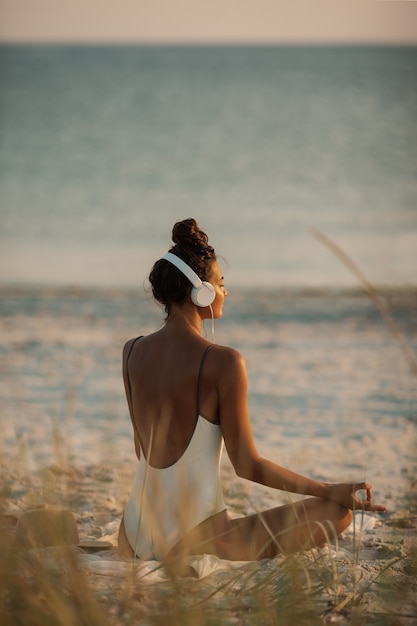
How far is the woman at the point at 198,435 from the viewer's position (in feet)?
8.54

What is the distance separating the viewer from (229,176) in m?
22.6

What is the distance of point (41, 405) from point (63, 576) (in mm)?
5016

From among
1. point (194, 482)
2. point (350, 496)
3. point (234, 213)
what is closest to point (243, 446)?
point (194, 482)

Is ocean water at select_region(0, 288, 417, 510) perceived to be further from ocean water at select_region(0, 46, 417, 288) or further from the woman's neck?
ocean water at select_region(0, 46, 417, 288)

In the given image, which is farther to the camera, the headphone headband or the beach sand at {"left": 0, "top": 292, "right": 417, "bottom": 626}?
the headphone headband

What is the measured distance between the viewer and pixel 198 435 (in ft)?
8.71

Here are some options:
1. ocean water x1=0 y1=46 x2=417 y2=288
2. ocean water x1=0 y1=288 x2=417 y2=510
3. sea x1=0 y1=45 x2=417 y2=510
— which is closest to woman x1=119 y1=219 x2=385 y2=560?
ocean water x1=0 y1=288 x2=417 y2=510

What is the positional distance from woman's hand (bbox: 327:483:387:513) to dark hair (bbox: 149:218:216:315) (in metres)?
0.76

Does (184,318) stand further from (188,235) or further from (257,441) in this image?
(257,441)

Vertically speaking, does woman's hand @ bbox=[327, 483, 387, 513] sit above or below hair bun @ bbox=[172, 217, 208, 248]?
below

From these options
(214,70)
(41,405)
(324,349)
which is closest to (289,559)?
(41,405)

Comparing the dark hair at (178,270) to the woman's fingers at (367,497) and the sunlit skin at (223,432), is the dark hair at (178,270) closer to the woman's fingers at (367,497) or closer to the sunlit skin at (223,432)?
the sunlit skin at (223,432)

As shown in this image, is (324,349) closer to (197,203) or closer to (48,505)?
(48,505)

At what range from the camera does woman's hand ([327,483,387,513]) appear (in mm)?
2605
